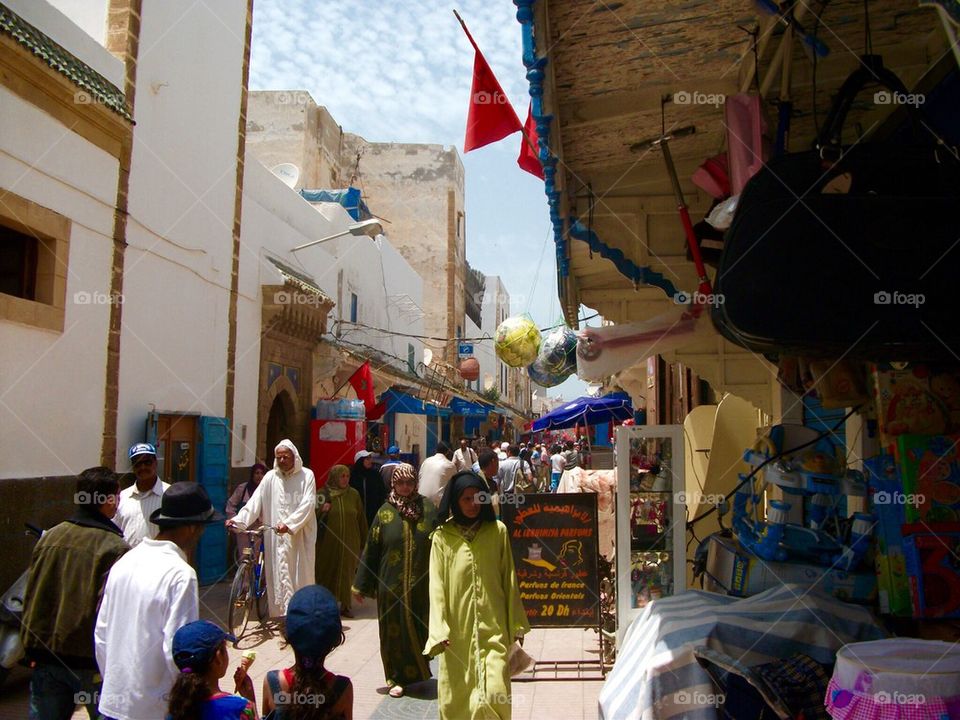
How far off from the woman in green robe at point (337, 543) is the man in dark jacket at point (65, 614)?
4.45m

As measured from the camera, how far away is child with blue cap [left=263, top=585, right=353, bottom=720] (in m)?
2.54

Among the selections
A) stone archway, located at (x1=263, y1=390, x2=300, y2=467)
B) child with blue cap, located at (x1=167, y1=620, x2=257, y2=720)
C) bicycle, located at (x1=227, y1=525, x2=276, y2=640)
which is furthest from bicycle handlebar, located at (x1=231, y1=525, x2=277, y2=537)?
stone archway, located at (x1=263, y1=390, x2=300, y2=467)

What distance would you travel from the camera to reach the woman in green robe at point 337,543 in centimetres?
800

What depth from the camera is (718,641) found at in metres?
2.48

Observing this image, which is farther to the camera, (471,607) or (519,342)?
(519,342)

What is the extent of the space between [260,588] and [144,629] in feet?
16.4

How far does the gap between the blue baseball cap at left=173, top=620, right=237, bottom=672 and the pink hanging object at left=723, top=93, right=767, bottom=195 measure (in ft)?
8.76

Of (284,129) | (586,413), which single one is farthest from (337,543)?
(284,129)

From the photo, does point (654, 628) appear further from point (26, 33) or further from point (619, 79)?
point (26, 33)

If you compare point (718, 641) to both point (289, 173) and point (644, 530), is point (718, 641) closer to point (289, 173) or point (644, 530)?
point (644, 530)

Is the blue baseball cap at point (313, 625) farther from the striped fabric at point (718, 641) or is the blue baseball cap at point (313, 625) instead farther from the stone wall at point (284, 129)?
the stone wall at point (284, 129)

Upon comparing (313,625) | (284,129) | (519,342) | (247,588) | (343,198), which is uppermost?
(284,129)

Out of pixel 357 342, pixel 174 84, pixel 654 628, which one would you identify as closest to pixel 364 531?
pixel 174 84

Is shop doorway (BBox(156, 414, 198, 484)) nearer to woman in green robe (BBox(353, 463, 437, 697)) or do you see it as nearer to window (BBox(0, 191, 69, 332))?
window (BBox(0, 191, 69, 332))
